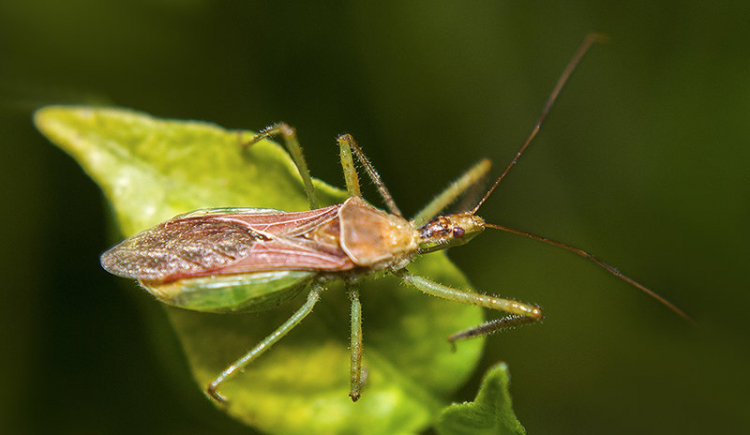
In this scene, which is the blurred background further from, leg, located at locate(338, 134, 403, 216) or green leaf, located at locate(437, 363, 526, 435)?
green leaf, located at locate(437, 363, 526, 435)

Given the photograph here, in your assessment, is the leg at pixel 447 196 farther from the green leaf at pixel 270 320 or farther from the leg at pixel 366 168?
the green leaf at pixel 270 320

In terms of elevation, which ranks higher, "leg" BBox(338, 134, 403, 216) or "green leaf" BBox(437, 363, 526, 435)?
"leg" BBox(338, 134, 403, 216)

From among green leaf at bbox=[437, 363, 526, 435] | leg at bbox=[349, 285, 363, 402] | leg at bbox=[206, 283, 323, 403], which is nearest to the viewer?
green leaf at bbox=[437, 363, 526, 435]

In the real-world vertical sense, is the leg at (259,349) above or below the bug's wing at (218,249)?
below

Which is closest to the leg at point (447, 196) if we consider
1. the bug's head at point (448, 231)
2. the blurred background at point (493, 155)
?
the bug's head at point (448, 231)

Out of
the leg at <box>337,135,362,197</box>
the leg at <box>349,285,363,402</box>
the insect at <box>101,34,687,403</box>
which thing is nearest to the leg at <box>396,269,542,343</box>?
the insect at <box>101,34,687,403</box>

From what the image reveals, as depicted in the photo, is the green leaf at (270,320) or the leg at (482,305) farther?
the leg at (482,305)

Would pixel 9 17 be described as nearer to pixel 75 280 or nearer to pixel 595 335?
pixel 75 280
